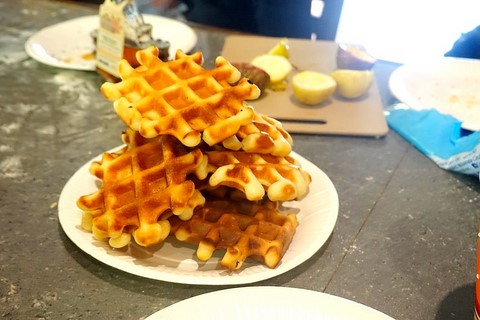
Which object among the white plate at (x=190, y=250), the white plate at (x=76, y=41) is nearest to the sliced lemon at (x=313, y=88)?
the white plate at (x=190, y=250)

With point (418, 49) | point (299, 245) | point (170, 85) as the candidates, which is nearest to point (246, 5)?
point (418, 49)

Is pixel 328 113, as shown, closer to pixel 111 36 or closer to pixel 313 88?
pixel 313 88

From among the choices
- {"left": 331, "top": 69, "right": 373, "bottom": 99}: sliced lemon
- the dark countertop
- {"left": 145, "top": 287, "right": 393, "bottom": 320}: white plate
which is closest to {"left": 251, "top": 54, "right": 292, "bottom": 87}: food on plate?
{"left": 331, "top": 69, "right": 373, "bottom": 99}: sliced lemon

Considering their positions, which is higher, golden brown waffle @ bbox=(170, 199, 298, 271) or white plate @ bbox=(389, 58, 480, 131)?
golden brown waffle @ bbox=(170, 199, 298, 271)

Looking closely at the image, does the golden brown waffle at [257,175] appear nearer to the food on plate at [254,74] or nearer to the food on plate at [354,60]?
the food on plate at [254,74]

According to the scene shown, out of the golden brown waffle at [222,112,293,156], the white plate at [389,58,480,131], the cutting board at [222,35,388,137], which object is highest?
the golden brown waffle at [222,112,293,156]

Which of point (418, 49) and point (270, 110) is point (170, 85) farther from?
point (418, 49)

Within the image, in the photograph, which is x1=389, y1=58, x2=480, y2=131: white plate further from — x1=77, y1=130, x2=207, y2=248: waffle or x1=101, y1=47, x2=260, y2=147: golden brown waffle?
→ x1=77, y1=130, x2=207, y2=248: waffle

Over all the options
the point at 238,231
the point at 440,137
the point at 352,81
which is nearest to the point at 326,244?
the point at 238,231
